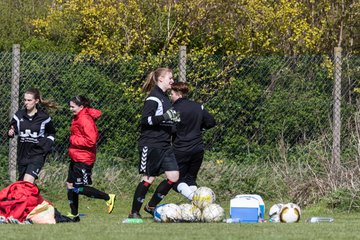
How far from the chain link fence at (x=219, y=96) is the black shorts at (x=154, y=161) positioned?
3.24 metres

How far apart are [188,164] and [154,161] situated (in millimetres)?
928

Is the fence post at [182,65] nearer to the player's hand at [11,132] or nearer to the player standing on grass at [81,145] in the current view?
the player standing on grass at [81,145]

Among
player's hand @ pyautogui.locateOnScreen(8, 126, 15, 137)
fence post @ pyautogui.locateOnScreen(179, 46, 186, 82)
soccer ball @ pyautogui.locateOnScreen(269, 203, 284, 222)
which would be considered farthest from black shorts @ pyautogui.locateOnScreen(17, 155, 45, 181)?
fence post @ pyautogui.locateOnScreen(179, 46, 186, 82)

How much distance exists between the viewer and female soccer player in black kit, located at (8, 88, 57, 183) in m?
12.4

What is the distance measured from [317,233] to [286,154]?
18.1ft

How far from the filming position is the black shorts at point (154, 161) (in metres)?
11.5

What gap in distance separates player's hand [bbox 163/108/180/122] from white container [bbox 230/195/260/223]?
1.15 metres

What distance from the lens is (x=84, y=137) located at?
1224cm

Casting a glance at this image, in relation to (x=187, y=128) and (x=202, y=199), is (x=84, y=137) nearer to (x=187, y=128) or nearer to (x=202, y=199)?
(x=187, y=128)

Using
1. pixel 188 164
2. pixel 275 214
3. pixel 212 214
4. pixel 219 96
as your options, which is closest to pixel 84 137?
pixel 188 164

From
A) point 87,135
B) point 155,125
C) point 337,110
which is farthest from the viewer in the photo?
point 337,110

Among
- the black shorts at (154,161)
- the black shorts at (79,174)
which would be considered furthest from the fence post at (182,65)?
the black shorts at (154,161)

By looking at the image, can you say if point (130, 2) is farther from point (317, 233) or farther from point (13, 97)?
point (317, 233)

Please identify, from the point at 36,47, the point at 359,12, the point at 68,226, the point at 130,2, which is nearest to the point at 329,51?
the point at 359,12
